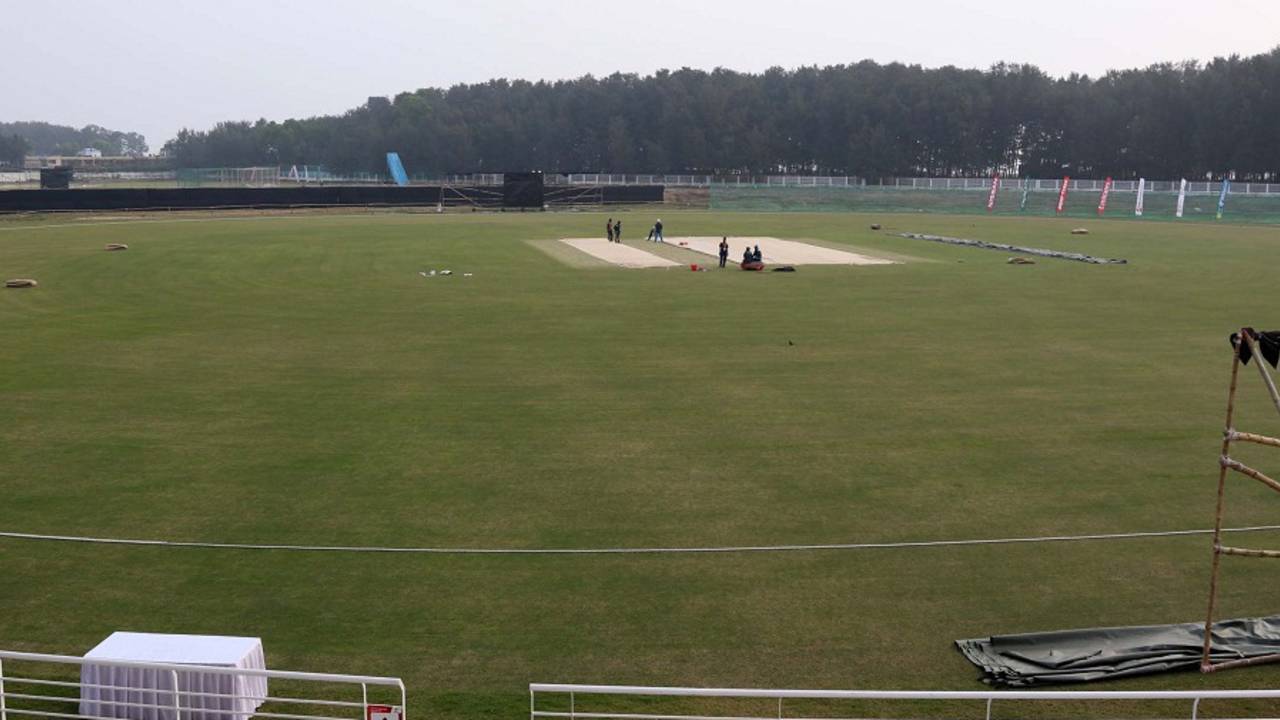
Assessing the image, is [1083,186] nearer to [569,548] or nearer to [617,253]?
[617,253]

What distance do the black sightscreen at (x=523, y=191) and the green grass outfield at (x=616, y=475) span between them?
58.0 metres

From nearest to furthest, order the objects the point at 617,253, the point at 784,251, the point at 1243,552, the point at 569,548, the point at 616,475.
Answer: the point at 1243,552, the point at 569,548, the point at 616,475, the point at 617,253, the point at 784,251

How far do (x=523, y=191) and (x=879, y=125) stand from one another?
232 feet

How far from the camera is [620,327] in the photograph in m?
33.5

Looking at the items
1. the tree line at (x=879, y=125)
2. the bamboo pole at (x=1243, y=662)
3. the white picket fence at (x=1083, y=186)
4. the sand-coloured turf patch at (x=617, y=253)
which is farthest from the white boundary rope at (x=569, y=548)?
the tree line at (x=879, y=125)

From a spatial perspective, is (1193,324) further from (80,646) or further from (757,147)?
(757,147)

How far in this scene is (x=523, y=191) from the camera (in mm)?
96812

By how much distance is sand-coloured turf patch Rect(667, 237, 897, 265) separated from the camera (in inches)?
2091

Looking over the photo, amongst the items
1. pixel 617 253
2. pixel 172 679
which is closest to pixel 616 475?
pixel 172 679

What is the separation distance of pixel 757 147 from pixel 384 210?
73106 mm

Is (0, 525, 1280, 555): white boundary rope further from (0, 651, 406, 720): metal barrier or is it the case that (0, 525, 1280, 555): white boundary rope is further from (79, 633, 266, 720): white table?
(79, 633, 266, 720): white table

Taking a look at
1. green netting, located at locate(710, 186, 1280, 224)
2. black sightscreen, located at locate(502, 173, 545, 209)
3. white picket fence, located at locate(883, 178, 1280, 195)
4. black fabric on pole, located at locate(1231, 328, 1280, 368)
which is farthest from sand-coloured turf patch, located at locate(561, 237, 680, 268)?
white picket fence, located at locate(883, 178, 1280, 195)

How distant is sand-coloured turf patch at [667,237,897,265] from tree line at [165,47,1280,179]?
89.1 m

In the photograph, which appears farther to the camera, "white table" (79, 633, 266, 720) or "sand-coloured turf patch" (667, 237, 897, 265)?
"sand-coloured turf patch" (667, 237, 897, 265)
